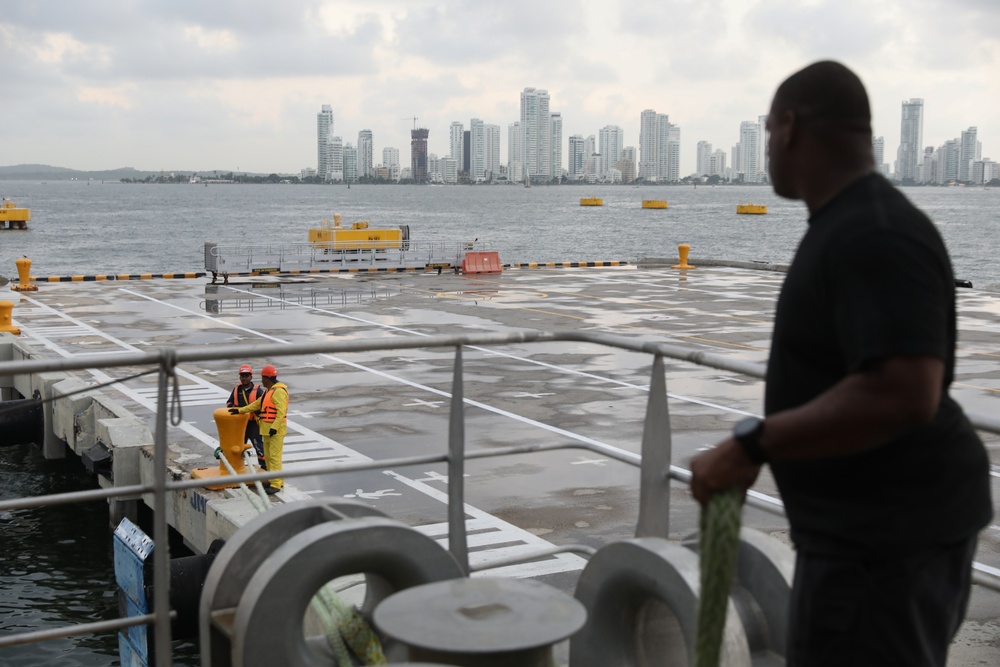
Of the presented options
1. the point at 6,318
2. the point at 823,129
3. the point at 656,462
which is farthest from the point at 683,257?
the point at 823,129

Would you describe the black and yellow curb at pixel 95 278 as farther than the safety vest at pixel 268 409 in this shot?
Yes

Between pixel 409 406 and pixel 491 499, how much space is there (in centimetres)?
577

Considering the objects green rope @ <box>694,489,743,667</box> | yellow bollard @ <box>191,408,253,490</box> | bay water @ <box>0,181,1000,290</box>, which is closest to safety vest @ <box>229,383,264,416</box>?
yellow bollard @ <box>191,408,253,490</box>

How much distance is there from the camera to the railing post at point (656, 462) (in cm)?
474

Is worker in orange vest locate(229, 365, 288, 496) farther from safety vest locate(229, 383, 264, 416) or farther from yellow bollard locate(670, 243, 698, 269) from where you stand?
yellow bollard locate(670, 243, 698, 269)

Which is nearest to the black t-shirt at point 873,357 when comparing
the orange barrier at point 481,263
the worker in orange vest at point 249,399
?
the worker in orange vest at point 249,399

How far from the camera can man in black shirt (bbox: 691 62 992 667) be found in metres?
2.58

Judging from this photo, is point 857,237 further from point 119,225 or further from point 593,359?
point 119,225

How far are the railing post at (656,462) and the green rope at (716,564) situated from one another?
1711 mm

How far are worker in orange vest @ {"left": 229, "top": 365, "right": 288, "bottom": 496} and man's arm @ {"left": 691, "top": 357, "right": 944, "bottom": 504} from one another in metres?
11.3

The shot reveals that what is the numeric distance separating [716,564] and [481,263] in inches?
1669

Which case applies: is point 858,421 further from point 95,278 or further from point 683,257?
point 683,257

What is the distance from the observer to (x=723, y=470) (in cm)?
280

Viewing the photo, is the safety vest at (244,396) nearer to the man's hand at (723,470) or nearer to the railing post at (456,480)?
the railing post at (456,480)
